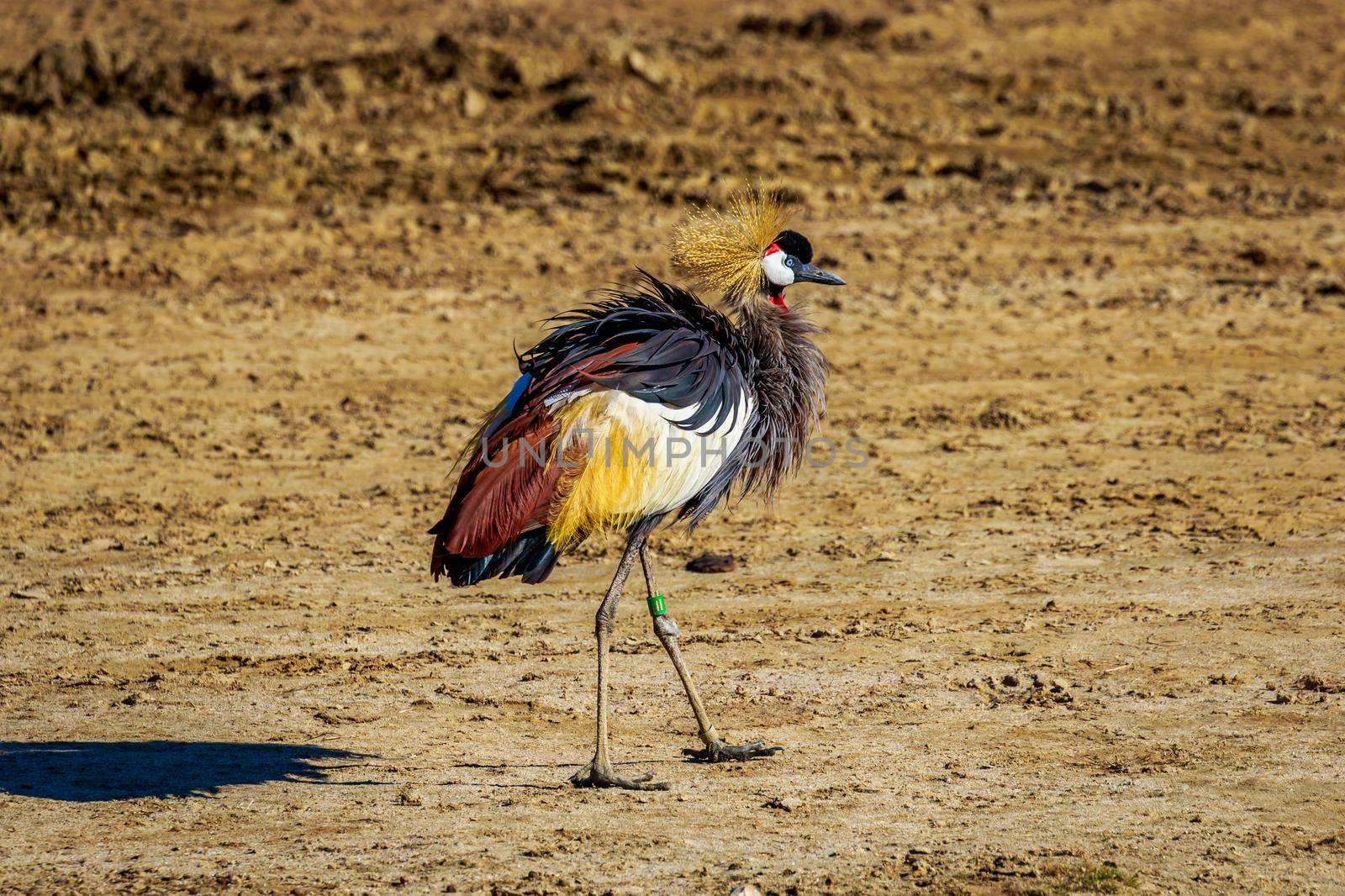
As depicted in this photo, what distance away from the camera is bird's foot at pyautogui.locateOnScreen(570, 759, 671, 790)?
5344mm

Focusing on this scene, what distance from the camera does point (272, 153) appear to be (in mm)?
14898

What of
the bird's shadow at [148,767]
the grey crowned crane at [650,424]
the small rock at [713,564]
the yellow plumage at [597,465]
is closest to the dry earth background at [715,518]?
the bird's shadow at [148,767]

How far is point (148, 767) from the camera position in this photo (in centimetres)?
564

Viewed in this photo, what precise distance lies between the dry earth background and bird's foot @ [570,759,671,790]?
3.7 inches

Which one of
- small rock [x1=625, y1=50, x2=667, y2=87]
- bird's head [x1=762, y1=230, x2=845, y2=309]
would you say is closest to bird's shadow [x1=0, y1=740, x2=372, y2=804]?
bird's head [x1=762, y1=230, x2=845, y2=309]

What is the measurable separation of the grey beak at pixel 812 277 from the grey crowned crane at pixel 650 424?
0.04 feet

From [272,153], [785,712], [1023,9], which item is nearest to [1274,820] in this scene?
[785,712]

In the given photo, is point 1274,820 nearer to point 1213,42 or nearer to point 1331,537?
point 1331,537

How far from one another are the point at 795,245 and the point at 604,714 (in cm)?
185

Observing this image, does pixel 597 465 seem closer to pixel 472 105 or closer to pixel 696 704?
pixel 696 704

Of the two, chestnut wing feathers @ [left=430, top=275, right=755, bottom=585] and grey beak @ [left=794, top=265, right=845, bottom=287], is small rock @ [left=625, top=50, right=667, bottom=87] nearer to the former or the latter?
grey beak @ [left=794, top=265, right=845, bottom=287]

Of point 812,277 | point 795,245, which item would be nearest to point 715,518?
point 812,277

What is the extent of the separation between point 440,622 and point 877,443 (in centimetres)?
337

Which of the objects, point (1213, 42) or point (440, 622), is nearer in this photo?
point (440, 622)
